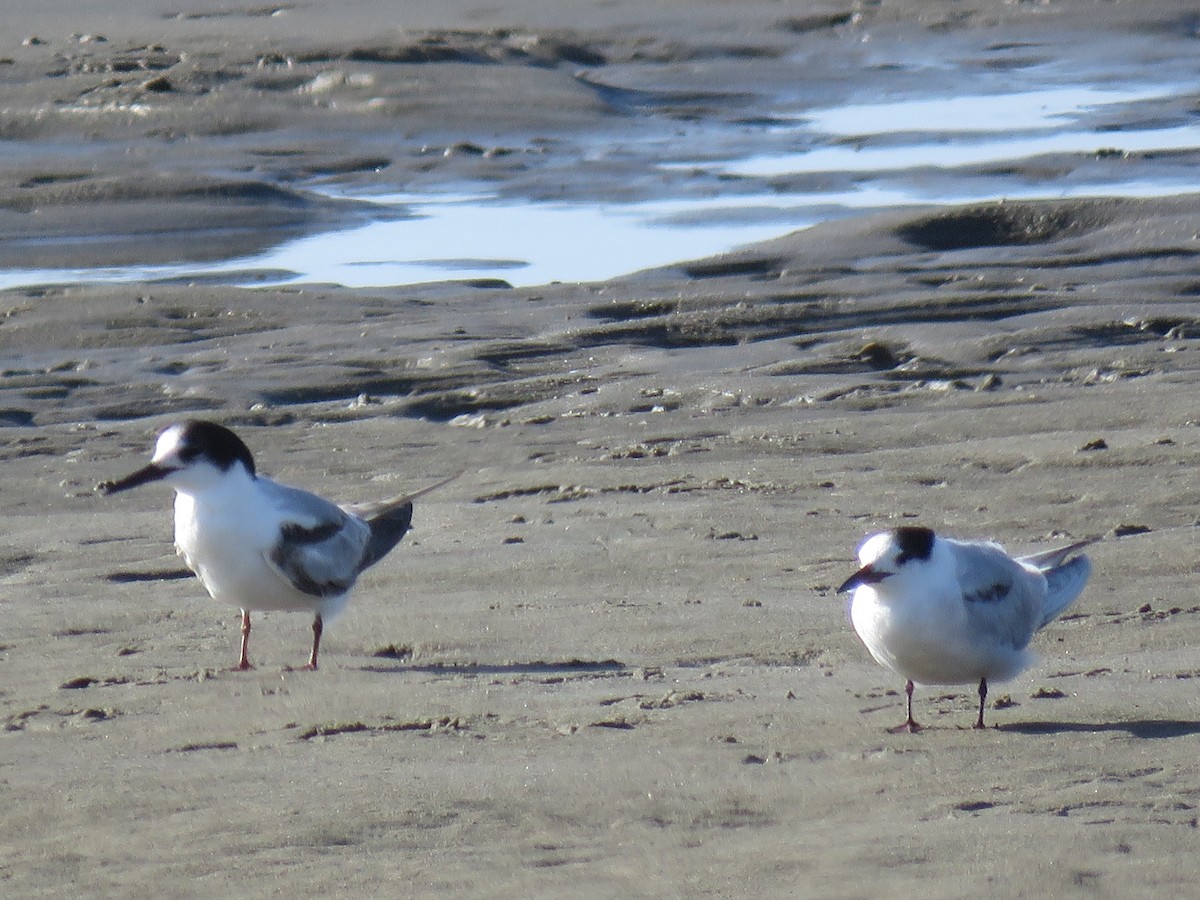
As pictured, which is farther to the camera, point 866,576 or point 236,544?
point 236,544

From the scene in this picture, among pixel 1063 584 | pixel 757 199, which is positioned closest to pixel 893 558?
pixel 1063 584

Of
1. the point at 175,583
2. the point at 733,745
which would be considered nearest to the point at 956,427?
the point at 175,583

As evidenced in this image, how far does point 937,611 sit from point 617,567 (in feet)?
4.73

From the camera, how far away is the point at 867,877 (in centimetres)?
318

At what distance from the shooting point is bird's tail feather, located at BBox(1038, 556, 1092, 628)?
4.62 m

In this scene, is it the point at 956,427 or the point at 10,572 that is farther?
the point at 956,427

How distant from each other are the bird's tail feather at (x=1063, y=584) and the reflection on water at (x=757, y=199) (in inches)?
225

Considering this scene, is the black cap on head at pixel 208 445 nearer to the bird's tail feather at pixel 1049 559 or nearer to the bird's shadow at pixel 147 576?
the bird's shadow at pixel 147 576

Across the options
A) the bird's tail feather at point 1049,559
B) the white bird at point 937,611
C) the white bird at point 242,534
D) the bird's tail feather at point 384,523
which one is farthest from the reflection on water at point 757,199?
the white bird at point 937,611

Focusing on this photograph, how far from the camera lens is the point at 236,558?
4938 mm

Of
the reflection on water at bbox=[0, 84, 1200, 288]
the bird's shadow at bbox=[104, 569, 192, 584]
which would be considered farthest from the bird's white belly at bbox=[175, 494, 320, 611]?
the reflection on water at bbox=[0, 84, 1200, 288]

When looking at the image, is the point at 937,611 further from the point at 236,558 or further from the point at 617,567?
the point at 236,558

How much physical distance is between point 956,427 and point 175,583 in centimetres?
284

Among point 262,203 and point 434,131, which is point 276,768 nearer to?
point 262,203
